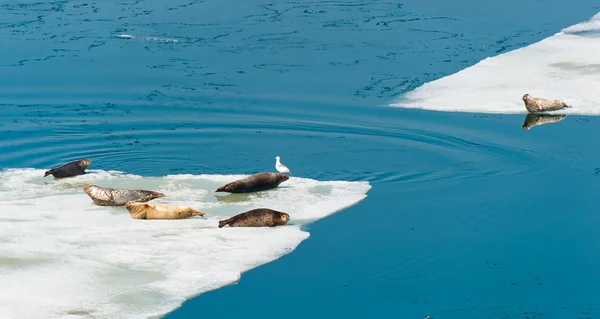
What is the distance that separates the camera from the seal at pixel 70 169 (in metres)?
10.9

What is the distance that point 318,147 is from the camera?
39.5ft

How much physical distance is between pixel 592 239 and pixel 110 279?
4.38 m

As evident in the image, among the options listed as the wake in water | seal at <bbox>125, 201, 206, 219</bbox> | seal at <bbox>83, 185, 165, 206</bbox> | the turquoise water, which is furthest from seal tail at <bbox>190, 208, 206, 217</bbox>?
the wake in water

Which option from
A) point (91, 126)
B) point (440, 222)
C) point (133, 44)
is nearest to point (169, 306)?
point (440, 222)

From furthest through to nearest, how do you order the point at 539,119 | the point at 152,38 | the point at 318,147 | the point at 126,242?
the point at 152,38, the point at 539,119, the point at 318,147, the point at 126,242

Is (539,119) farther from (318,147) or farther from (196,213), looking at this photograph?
(196,213)

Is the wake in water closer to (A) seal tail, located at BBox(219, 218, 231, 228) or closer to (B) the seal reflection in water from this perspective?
(B) the seal reflection in water

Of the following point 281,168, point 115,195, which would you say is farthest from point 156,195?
point 281,168

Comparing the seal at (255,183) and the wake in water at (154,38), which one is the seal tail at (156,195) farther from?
the wake in water at (154,38)

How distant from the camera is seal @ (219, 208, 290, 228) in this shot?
930cm

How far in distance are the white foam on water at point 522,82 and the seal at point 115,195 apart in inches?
190

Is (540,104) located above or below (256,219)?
below

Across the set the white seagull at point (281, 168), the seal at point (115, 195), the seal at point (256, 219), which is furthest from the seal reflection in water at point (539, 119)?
the seal at point (115, 195)

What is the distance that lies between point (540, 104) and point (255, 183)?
4.61m
